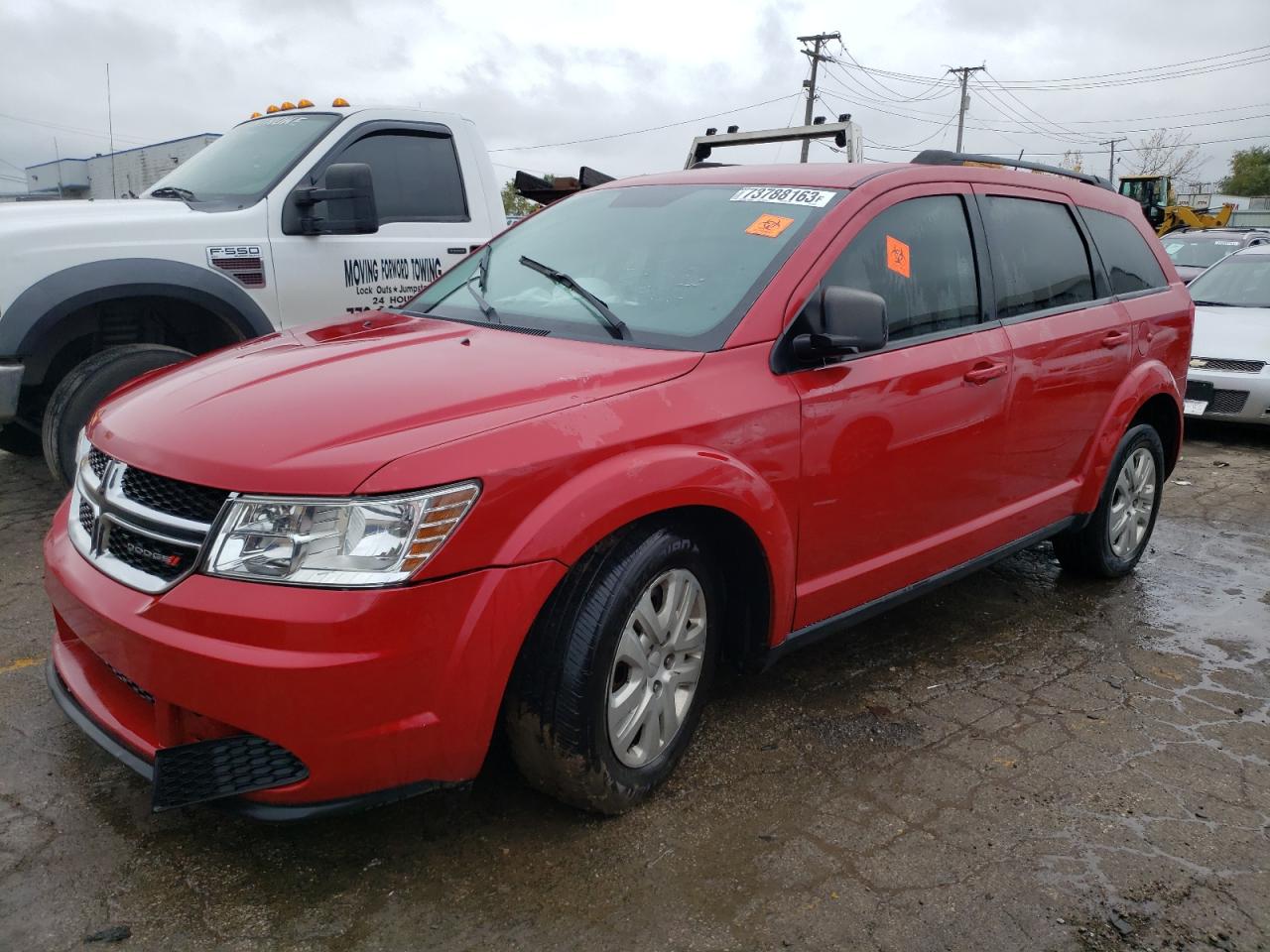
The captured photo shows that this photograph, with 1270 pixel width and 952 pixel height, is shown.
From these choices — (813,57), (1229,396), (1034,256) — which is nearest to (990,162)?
(1034,256)

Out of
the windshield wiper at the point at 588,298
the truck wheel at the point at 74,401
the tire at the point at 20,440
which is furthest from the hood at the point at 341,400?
the tire at the point at 20,440

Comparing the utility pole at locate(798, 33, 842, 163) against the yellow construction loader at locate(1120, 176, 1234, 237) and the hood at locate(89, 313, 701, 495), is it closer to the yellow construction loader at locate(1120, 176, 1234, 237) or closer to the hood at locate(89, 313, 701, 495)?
the yellow construction loader at locate(1120, 176, 1234, 237)

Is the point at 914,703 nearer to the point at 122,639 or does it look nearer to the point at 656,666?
the point at 656,666

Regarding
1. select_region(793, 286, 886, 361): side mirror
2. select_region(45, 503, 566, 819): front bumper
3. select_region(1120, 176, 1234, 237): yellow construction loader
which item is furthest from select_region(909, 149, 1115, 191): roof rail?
select_region(1120, 176, 1234, 237): yellow construction loader

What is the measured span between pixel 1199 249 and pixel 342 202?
12548 millimetres

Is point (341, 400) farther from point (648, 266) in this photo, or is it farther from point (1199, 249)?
point (1199, 249)

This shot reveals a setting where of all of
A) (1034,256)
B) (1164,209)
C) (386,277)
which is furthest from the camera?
(1164,209)

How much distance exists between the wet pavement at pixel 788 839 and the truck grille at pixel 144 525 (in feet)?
2.35

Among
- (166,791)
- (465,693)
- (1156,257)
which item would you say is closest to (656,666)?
(465,693)

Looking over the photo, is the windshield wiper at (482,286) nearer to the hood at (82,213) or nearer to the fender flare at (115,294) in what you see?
the fender flare at (115,294)

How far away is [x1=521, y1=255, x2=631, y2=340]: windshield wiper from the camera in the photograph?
293cm

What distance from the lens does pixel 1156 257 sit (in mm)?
4703

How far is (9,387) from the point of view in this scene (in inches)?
175

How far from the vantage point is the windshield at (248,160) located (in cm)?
527
